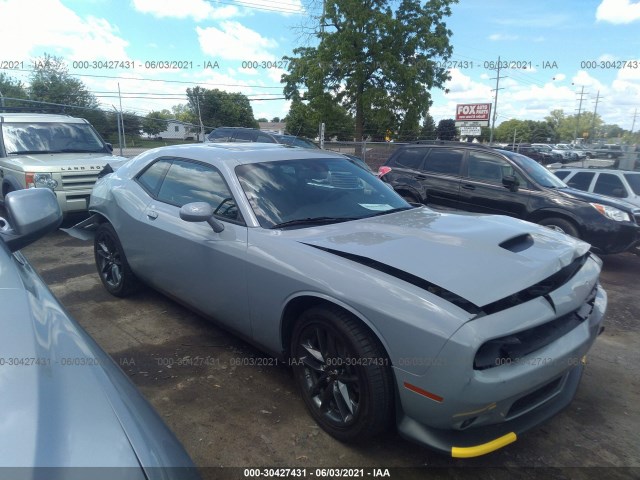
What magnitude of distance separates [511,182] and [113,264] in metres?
5.77

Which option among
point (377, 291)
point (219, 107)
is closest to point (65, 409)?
point (377, 291)

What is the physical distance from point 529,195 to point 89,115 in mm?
17524

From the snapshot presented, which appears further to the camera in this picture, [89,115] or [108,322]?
[89,115]

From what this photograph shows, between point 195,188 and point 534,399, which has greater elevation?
point 195,188

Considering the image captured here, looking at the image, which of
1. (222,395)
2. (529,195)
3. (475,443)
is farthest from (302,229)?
(529,195)

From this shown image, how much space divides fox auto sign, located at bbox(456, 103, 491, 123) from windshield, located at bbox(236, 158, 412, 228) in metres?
38.8

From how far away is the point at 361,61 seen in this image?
2347 cm

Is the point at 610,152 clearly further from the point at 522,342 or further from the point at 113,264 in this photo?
the point at 113,264

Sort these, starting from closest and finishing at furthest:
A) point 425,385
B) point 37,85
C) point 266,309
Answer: point 425,385 < point 266,309 < point 37,85

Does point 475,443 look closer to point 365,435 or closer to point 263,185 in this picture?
point 365,435

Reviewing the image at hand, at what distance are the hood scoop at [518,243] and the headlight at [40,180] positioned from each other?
6.56m

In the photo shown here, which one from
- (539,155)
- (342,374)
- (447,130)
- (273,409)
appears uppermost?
(447,130)

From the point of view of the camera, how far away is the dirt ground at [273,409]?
251cm

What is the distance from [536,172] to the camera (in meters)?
7.39
